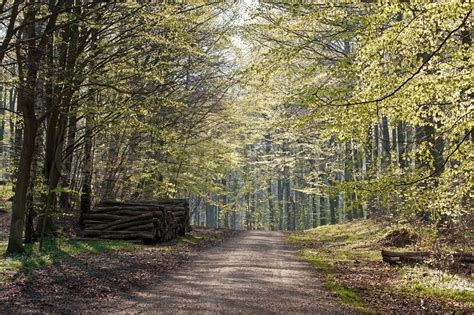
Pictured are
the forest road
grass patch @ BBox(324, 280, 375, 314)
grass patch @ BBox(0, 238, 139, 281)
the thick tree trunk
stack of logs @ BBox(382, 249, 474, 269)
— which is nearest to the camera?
the forest road

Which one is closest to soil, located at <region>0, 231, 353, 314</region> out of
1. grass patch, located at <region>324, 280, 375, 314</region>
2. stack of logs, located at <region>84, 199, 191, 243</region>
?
grass patch, located at <region>324, 280, 375, 314</region>

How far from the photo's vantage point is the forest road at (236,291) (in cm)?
789

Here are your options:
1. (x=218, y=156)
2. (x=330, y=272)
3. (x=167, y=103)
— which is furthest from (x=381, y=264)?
(x=218, y=156)

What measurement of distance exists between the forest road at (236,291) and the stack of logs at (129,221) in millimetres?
5094

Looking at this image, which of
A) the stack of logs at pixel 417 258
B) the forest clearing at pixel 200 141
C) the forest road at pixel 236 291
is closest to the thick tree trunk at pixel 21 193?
the forest clearing at pixel 200 141

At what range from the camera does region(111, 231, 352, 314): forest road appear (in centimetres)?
789

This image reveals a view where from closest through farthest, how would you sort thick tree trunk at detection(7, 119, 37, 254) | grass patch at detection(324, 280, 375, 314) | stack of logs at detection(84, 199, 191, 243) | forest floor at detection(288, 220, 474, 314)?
grass patch at detection(324, 280, 375, 314), forest floor at detection(288, 220, 474, 314), thick tree trunk at detection(7, 119, 37, 254), stack of logs at detection(84, 199, 191, 243)

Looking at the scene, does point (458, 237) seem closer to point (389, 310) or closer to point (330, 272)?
point (330, 272)

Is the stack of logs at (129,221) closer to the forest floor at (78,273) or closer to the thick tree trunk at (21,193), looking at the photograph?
the forest floor at (78,273)

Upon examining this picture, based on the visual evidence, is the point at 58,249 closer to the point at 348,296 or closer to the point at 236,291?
the point at 236,291

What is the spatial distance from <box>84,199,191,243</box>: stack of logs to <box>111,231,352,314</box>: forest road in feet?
16.7

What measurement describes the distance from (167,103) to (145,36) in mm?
2781

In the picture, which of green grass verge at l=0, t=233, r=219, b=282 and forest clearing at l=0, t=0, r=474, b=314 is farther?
green grass verge at l=0, t=233, r=219, b=282

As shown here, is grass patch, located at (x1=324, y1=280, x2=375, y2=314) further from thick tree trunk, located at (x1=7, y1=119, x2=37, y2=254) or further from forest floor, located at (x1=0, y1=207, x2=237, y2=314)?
thick tree trunk, located at (x1=7, y1=119, x2=37, y2=254)
